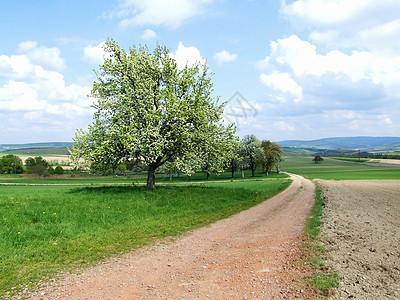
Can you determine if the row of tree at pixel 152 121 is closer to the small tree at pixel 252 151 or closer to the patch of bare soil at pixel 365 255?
the patch of bare soil at pixel 365 255

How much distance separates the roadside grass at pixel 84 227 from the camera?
905cm

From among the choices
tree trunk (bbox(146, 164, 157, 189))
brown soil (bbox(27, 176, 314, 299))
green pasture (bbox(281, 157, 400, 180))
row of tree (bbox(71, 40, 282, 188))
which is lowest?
green pasture (bbox(281, 157, 400, 180))

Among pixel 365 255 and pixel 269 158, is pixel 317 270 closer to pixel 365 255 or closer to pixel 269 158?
pixel 365 255

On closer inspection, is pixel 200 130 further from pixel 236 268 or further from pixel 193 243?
pixel 236 268

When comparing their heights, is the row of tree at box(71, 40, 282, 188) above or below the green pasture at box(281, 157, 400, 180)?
above

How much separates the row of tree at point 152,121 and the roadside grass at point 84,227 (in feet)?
13.2

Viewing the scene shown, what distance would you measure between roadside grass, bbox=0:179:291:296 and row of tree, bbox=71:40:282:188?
4029 mm

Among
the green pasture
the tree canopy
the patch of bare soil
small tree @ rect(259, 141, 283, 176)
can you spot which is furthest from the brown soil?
small tree @ rect(259, 141, 283, 176)

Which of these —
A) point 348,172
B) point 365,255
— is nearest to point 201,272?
point 365,255

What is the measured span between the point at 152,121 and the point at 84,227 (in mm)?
11497

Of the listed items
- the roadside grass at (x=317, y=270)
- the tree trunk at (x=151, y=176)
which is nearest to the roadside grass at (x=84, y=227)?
the tree trunk at (x=151, y=176)

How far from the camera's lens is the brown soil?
6945 millimetres

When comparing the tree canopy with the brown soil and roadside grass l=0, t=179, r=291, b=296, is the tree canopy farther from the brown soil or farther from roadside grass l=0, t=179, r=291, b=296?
the brown soil

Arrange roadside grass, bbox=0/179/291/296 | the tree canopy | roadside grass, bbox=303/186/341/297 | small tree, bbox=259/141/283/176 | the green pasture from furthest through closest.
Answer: small tree, bbox=259/141/283/176
the green pasture
the tree canopy
roadside grass, bbox=0/179/291/296
roadside grass, bbox=303/186/341/297
